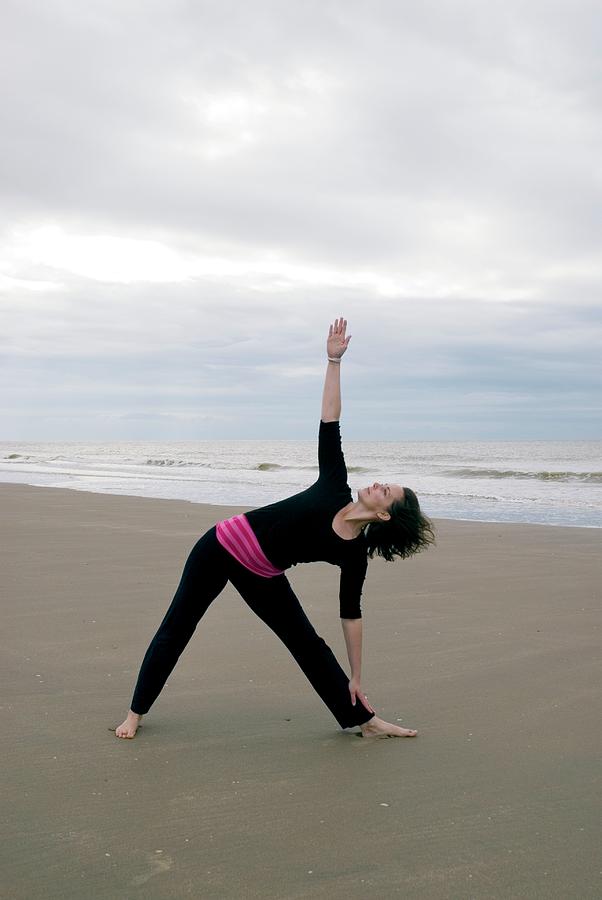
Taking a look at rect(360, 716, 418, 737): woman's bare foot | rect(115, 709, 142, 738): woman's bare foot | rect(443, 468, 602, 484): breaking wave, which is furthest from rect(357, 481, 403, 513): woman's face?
rect(443, 468, 602, 484): breaking wave

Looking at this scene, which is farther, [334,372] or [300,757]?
[334,372]

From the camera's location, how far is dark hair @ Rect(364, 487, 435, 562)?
12.9 feet

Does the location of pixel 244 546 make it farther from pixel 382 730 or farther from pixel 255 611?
pixel 382 730

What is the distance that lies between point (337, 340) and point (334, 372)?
154 millimetres

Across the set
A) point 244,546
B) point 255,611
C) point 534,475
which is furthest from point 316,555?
point 534,475

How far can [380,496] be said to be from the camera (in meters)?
3.88

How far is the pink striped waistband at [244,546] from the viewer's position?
13.2 feet

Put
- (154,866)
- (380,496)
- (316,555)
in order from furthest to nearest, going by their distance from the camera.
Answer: (316,555) < (380,496) < (154,866)

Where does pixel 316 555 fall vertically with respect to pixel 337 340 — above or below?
below

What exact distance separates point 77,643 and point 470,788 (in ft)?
10.3

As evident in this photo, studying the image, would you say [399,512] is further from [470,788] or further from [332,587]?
[332,587]

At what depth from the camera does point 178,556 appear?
9992mm

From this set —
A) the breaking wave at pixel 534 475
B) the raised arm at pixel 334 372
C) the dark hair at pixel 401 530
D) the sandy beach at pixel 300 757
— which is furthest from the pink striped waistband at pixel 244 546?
the breaking wave at pixel 534 475

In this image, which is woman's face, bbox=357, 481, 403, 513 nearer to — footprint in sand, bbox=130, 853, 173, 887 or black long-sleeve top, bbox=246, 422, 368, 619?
black long-sleeve top, bbox=246, 422, 368, 619
